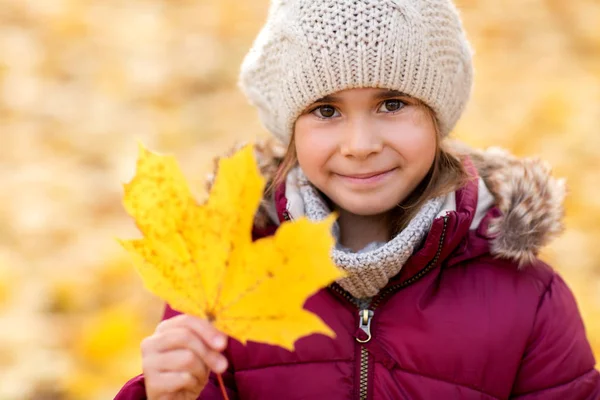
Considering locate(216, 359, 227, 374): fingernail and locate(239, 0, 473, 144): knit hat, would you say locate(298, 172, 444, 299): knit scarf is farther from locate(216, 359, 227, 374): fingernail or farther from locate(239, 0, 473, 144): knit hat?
locate(216, 359, 227, 374): fingernail

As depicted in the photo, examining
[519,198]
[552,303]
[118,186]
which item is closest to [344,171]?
[519,198]

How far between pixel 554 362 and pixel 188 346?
699mm

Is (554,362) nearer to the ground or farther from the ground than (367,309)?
nearer to the ground

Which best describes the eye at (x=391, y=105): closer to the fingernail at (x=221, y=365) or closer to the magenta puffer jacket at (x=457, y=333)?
the magenta puffer jacket at (x=457, y=333)

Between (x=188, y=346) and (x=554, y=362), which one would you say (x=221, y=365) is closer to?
(x=188, y=346)

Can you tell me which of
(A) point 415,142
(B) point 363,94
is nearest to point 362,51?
(B) point 363,94

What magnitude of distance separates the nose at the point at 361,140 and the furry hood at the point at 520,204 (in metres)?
0.26

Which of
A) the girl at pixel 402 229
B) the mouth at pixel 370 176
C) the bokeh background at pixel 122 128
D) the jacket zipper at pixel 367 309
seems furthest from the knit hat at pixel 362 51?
the bokeh background at pixel 122 128

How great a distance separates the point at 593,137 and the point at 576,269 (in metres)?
0.83

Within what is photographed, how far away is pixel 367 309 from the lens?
1475 mm

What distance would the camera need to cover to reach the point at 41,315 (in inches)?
96.3

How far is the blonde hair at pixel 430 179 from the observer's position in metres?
1.49

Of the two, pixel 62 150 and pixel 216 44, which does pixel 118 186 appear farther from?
pixel 216 44

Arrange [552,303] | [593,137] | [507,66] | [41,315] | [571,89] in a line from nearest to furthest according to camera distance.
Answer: [552,303], [41,315], [593,137], [571,89], [507,66]
